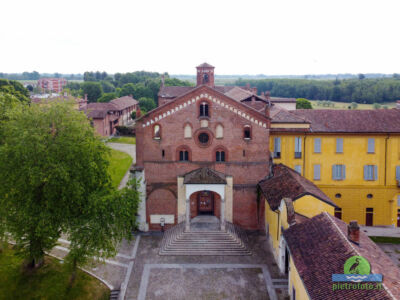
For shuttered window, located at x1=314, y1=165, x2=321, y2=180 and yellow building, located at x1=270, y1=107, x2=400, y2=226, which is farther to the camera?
shuttered window, located at x1=314, y1=165, x2=321, y2=180

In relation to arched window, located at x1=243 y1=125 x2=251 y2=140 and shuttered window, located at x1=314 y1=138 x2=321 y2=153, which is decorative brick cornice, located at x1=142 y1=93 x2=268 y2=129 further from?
shuttered window, located at x1=314 y1=138 x2=321 y2=153

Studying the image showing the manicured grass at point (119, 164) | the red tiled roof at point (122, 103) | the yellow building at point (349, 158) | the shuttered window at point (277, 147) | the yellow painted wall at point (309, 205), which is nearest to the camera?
the yellow painted wall at point (309, 205)

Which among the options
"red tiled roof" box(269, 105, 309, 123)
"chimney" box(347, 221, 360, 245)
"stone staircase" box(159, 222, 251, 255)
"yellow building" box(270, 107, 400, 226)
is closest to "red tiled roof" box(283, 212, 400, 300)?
"chimney" box(347, 221, 360, 245)

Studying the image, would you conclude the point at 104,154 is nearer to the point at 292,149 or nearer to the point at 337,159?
the point at 292,149

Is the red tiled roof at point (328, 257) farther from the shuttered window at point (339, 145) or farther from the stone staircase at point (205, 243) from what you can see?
the shuttered window at point (339, 145)

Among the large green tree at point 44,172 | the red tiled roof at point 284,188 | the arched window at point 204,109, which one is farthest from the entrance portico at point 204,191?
the large green tree at point 44,172

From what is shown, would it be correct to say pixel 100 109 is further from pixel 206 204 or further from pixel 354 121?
pixel 354 121
